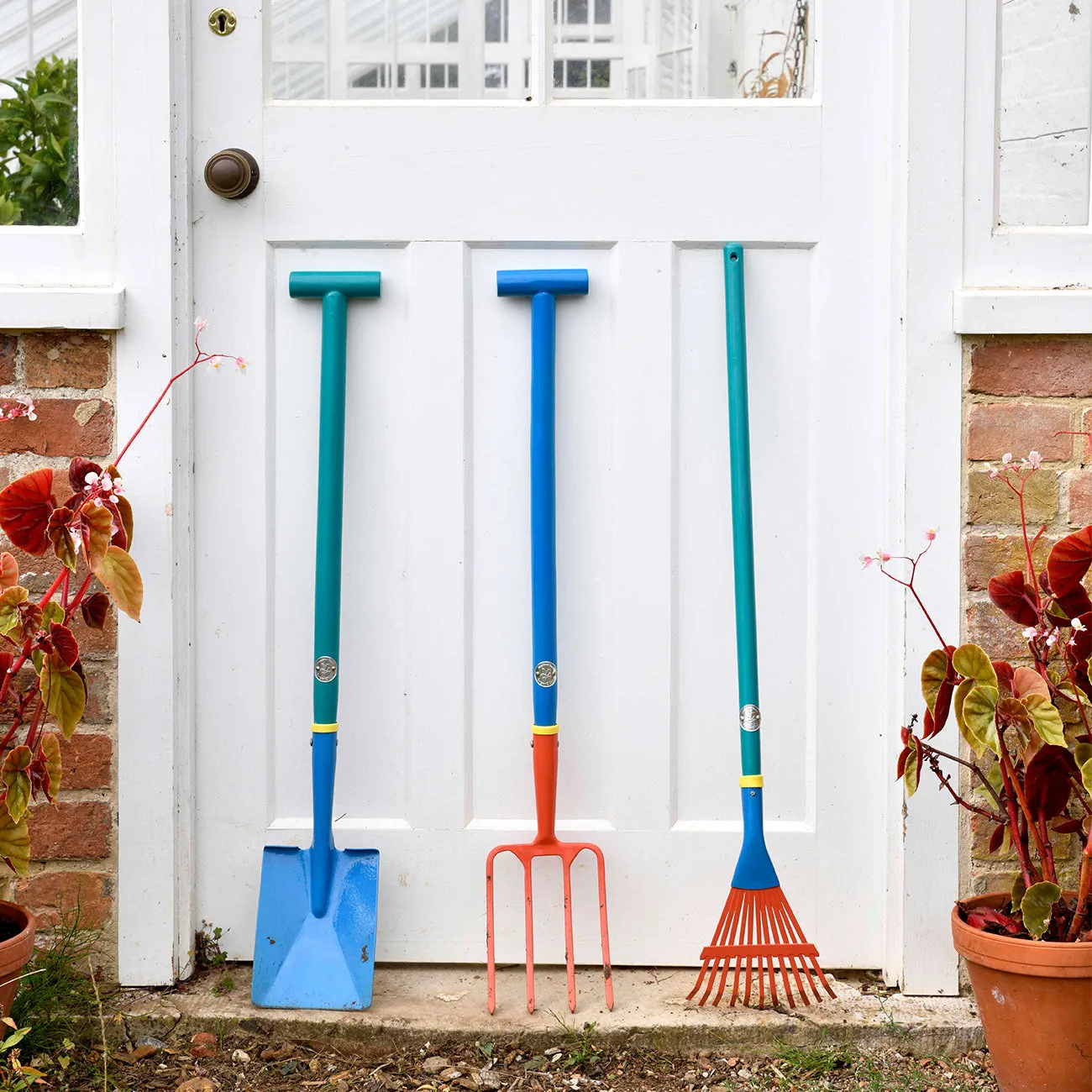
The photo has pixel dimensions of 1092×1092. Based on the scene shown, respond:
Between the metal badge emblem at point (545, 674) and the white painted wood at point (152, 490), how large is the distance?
53 centimetres

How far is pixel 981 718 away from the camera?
4.71 feet

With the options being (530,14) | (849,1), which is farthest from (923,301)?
(530,14)

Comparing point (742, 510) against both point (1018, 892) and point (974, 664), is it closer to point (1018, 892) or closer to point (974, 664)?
point (974, 664)

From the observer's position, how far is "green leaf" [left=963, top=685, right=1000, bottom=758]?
56.2 inches

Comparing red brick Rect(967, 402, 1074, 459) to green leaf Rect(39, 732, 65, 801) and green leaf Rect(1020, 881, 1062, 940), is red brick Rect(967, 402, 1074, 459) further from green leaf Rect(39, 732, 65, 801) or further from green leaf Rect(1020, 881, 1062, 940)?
green leaf Rect(39, 732, 65, 801)

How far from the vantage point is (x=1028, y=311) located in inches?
66.1

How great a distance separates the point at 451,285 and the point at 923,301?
696 mm

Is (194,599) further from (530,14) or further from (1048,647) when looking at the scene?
(1048,647)

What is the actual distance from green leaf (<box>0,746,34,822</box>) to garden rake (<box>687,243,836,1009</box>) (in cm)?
95

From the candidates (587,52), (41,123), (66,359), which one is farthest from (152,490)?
(587,52)

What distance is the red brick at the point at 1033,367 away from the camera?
1704 millimetres

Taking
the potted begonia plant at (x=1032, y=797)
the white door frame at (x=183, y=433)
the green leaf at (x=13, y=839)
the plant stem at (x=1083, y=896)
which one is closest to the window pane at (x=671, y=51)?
the white door frame at (x=183, y=433)

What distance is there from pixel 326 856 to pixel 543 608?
490 millimetres

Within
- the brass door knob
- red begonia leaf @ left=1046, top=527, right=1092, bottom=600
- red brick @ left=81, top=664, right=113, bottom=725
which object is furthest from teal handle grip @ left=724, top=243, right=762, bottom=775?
red brick @ left=81, top=664, right=113, bottom=725
